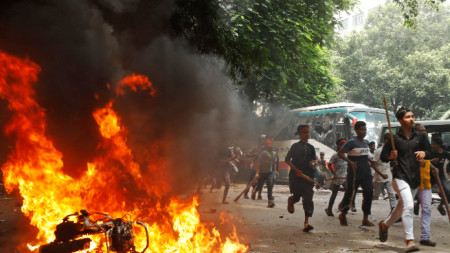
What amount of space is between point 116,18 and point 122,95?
1061 mm

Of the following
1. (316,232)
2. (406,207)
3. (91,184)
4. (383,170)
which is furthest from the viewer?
(383,170)

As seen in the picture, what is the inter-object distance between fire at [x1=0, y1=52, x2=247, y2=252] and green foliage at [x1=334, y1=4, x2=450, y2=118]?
2873 centimetres

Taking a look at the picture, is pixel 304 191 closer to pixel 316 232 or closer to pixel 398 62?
pixel 316 232

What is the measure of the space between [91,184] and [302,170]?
3.70 meters

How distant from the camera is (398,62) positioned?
34438mm

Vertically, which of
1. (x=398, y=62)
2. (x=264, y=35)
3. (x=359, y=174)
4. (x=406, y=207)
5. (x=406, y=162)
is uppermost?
(x=398, y=62)

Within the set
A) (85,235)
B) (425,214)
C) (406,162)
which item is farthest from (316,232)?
(85,235)

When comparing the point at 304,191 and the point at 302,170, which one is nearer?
the point at 304,191

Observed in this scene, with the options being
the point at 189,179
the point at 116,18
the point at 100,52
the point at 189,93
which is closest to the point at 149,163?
the point at 189,179

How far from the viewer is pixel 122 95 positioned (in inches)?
239

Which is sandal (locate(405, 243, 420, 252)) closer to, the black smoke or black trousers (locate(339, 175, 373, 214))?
black trousers (locate(339, 175, 373, 214))

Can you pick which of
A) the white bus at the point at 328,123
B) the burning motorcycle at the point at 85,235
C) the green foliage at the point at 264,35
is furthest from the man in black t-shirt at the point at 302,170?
the white bus at the point at 328,123

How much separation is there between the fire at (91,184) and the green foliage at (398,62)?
28.7 m

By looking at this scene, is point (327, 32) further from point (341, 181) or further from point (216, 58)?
point (216, 58)
